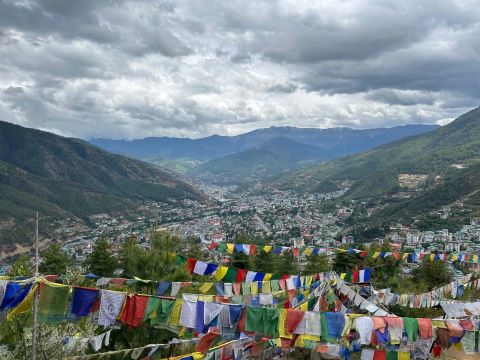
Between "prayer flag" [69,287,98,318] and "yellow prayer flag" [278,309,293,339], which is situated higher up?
"prayer flag" [69,287,98,318]

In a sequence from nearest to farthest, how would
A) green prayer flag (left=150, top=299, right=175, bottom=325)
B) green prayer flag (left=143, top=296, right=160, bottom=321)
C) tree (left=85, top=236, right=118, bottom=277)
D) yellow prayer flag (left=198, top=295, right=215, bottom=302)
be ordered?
1. green prayer flag (left=143, top=296, right=160, bottom=321)
2. green prayer flag (left=150, top=299, right=175, bottom=325)
3. yellow prayer flag (left=198, top=295, right=215, bottom=302)
4. tree (left=85, top=236, right=118, bottom=277)

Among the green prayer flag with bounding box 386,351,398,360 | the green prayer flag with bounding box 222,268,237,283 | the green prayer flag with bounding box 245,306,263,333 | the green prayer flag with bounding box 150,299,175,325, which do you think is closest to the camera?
the green prayer flag with bounding box 150,299,175,325

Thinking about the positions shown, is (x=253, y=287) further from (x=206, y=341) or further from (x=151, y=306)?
(x=151, y=306)

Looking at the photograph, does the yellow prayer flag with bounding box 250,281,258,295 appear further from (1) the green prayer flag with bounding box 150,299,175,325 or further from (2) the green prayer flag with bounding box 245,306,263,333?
(1) the green prayer flag with bounding box 150,299,175,325

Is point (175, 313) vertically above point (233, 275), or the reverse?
point (175, 313)

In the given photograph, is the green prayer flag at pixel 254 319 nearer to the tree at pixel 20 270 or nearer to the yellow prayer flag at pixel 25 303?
the yellow prayer flag at pixel 25 303

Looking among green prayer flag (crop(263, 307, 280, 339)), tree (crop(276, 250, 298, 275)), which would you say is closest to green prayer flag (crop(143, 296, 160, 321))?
green prayer flag (crop(263, 307, 280, 339))

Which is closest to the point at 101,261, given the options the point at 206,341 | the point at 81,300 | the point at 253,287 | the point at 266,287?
the point at 253,287

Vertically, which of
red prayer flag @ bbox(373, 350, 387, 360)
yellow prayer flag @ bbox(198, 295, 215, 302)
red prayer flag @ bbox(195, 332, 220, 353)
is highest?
yellow prayer flag @ bbox(198, 295, 215, 302)

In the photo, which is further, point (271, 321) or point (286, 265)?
point (286, 265)

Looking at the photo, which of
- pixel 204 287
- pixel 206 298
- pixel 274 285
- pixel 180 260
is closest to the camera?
pixel 206 298

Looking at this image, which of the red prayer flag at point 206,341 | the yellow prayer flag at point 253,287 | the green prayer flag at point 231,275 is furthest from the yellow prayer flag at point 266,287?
the red prayer flag at point 206,341

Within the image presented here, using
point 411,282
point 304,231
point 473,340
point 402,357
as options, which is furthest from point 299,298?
point 304,231

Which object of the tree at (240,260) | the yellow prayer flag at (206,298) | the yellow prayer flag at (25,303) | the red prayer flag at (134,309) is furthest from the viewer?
the tree at (240,260)
